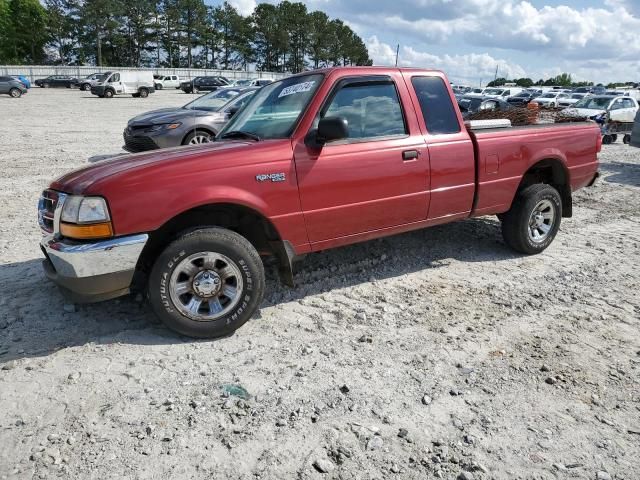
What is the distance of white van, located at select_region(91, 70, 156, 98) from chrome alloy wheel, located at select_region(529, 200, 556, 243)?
126 feet

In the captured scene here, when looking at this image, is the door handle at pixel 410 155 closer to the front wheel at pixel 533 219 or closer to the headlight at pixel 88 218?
the front wheel at pixel 533 219

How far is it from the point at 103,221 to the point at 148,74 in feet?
137

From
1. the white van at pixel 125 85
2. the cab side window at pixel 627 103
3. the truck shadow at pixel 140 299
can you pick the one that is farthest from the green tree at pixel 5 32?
the truck shadow at pixel 140 299

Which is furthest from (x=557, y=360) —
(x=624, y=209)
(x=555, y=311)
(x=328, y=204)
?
(x=624, y=209)

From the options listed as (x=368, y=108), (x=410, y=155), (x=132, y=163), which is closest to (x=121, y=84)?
(x=368, y=108)

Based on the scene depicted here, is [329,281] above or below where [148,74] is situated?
below

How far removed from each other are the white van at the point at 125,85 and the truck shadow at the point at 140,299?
3703 centimetres

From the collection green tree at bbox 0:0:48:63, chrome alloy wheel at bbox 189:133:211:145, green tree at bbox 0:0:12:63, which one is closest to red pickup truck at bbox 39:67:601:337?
chrome alloy wheel at bbox 189:133:211:145

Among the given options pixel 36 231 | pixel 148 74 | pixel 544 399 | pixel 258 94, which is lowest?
pixel 544 399

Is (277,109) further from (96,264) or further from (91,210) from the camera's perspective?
(96,264)

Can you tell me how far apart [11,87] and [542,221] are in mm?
38182

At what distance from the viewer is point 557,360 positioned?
3.41 m

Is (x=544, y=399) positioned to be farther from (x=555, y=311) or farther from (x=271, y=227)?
(x=271, y=227)

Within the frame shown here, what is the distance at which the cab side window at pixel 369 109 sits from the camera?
4.11 m
